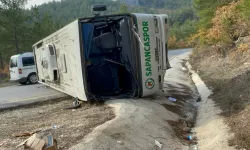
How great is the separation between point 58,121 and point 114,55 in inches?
121

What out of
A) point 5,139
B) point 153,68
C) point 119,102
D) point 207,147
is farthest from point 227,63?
point 5,139

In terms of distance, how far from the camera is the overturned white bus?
28.4 ft

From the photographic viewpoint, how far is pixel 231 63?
614 inches

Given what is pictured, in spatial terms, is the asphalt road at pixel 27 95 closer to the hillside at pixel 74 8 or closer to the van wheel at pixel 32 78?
the van wheel at pixel 32 78

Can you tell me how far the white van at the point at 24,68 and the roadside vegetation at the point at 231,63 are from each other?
32.2 ft

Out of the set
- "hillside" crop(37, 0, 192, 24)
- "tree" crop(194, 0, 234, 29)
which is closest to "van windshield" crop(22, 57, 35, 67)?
"tree" crop(194, 0, 234, 29)

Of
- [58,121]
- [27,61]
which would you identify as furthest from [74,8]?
[58,121]

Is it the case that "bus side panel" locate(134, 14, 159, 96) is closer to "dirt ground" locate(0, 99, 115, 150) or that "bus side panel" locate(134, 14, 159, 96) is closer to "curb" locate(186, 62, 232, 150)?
"dirt ground" locate(0, 99, 115, 150)

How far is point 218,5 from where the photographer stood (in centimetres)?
2200

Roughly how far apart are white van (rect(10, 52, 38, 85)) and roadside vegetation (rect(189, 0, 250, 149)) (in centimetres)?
983

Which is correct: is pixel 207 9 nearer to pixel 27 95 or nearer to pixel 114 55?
pixel 27 95

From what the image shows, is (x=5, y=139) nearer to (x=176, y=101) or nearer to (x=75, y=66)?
(x=75, y=66)

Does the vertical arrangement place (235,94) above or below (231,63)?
below

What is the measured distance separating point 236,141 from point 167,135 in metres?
1.44
